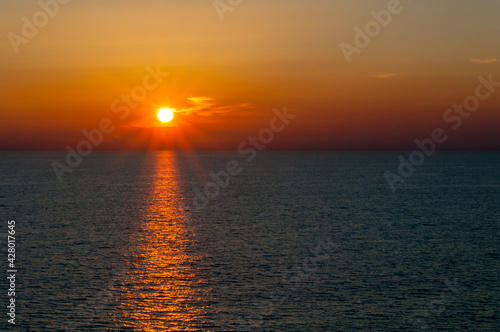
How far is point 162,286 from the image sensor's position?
4653cm

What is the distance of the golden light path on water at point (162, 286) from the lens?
38156 mm

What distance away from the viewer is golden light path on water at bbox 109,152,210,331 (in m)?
38.2

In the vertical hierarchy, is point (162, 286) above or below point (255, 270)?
below

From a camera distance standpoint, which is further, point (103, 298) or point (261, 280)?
point (261, 280)

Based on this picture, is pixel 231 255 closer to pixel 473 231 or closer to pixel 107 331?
pixel 107 331

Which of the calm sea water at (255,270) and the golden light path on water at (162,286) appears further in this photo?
the calm sea water at (255,270)

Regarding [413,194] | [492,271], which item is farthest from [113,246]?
[413,194]

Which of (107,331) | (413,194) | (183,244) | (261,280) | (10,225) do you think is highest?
(413,194)

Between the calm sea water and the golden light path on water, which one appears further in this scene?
the calm sea water

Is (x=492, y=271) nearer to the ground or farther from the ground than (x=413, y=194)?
nearer to the ground

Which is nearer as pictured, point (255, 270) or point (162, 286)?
point (162, 286)

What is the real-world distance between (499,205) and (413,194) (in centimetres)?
3335

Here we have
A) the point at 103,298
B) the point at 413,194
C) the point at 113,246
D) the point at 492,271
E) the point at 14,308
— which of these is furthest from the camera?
the point at 413,194

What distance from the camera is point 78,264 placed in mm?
54500
